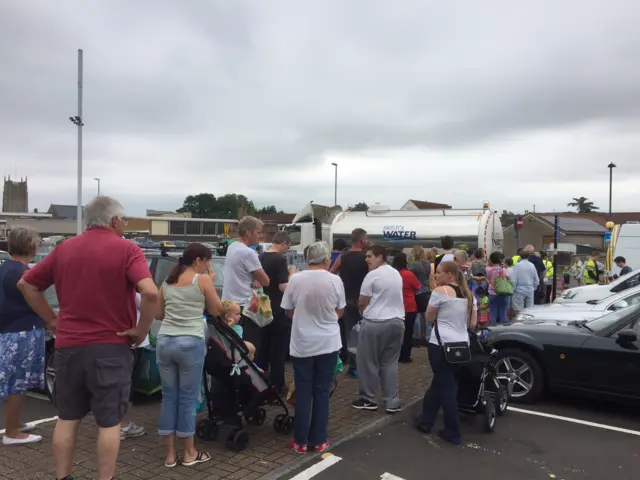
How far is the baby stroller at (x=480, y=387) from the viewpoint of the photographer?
5094 mm

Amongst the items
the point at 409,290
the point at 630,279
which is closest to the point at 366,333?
the point at 409,290

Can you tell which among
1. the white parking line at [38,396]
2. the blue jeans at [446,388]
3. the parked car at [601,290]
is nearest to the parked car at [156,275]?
the white parking line at [38,396]

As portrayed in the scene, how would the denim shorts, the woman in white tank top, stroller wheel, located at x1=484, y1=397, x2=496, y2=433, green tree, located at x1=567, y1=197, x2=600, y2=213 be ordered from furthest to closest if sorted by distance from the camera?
green tree, located at x1=567, y1=197, x2=600, y2=213
stroller wheel, located at x1=484, y1=397, x2=496, y2=433
the woman in white tank top
the denim shorts

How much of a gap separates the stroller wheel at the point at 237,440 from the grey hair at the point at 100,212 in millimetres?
2059

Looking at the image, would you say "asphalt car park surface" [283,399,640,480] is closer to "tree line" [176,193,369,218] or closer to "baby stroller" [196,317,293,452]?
"baby stroller" [196,317,293,452]

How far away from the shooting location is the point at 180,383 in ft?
12.9

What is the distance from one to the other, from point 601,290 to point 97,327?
12676 millimetres

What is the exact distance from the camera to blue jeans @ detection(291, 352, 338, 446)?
4.35m

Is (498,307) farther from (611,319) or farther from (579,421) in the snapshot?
(579,421)

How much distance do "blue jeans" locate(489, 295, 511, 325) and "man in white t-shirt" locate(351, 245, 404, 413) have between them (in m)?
5.88

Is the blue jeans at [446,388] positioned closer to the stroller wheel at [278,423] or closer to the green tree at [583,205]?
the stroller wheel at [278,423]

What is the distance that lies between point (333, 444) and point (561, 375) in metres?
2.91

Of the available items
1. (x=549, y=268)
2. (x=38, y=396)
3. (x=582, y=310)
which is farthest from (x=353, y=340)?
(x=549, y=268)

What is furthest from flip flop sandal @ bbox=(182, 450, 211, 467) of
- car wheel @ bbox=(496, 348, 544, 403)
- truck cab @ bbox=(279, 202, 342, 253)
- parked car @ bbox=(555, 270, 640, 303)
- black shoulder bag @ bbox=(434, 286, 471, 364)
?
truck cab @ bbox=(279, 202, 342, 253)
